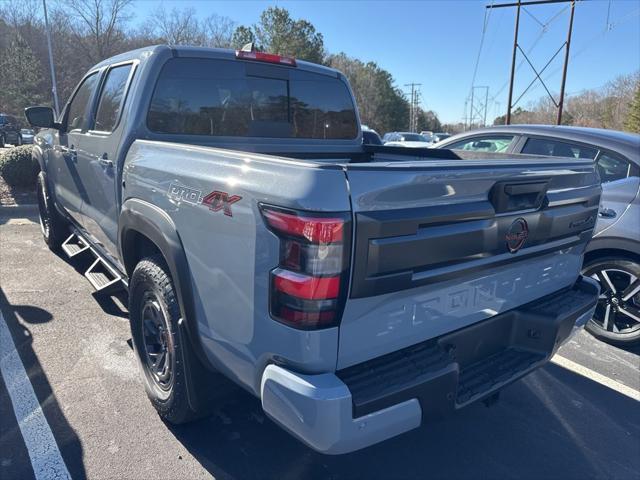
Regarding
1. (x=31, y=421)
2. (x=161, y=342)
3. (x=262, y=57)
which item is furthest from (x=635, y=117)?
(x=31, y=421)

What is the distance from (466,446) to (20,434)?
8.36 feet

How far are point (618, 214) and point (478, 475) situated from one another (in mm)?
2630

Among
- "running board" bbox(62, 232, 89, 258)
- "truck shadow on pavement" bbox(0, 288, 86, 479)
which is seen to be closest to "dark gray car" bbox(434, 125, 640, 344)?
"truck shadow on pavement" bbox(0, 288, 86, 479)

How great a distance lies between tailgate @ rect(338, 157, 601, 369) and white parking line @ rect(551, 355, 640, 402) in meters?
1.55

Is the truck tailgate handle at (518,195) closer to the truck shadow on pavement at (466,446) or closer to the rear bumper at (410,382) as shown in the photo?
the rear bumper at (410,382)

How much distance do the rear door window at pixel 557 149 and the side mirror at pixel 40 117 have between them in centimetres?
469

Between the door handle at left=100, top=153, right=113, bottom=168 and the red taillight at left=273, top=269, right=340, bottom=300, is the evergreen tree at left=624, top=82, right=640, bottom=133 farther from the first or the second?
the red taillight at left=273, top=269, right=340, bottom=300

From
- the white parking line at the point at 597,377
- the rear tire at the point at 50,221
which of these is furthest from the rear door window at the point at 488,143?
the rear tire at the point at 50,221

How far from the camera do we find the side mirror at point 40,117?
434cm

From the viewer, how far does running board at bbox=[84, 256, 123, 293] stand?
3584 millimetres

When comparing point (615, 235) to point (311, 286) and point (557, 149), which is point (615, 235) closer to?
point (557, 149)

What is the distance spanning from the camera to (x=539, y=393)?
3352mm

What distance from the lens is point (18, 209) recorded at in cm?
828

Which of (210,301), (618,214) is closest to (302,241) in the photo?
(210,301)
